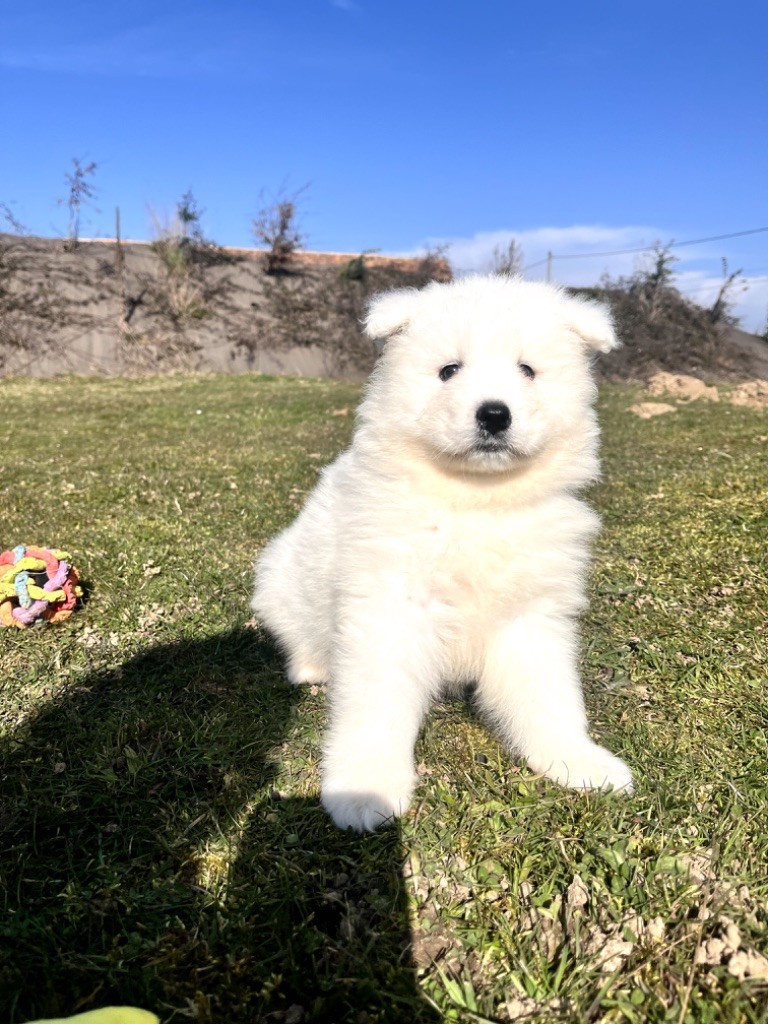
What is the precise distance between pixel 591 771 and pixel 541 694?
0.28 metres

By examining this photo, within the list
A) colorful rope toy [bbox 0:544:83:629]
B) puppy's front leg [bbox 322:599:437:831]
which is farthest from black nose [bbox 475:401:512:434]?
colorful rope toy [bbox 0:544:83:629]

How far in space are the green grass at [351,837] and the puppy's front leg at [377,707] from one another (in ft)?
0.34

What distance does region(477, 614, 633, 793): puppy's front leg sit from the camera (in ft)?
7.57

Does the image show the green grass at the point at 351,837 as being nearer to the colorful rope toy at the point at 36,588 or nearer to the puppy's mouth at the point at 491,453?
the colorful rope toy at the point at 36,588

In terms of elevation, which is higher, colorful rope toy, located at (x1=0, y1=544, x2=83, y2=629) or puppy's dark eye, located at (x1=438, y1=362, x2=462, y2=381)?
puppy's dark eye, located at (x1=438, y1=362, x2=462, y2=381)

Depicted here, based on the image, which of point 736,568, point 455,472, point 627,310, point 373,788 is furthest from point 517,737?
point 627,310

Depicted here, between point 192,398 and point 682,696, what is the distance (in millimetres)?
12195

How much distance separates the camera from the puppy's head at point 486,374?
86.4 inches

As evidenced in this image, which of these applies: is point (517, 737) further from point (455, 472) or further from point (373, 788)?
point (455, 472)

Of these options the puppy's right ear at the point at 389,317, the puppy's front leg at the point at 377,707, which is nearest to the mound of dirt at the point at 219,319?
the puppy's right ear at the point at 389,317

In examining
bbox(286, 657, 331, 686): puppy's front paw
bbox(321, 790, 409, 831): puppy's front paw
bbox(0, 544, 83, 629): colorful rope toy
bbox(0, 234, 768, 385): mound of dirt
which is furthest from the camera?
bbox(0, 234, 768, 385): mound of dirt

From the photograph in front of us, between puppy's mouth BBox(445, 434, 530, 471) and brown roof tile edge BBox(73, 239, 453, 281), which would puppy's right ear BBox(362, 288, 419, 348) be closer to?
puppy's mouth BBox(445, 434, 530, 471)

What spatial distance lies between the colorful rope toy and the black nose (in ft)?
7.61

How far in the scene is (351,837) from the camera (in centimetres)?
204
